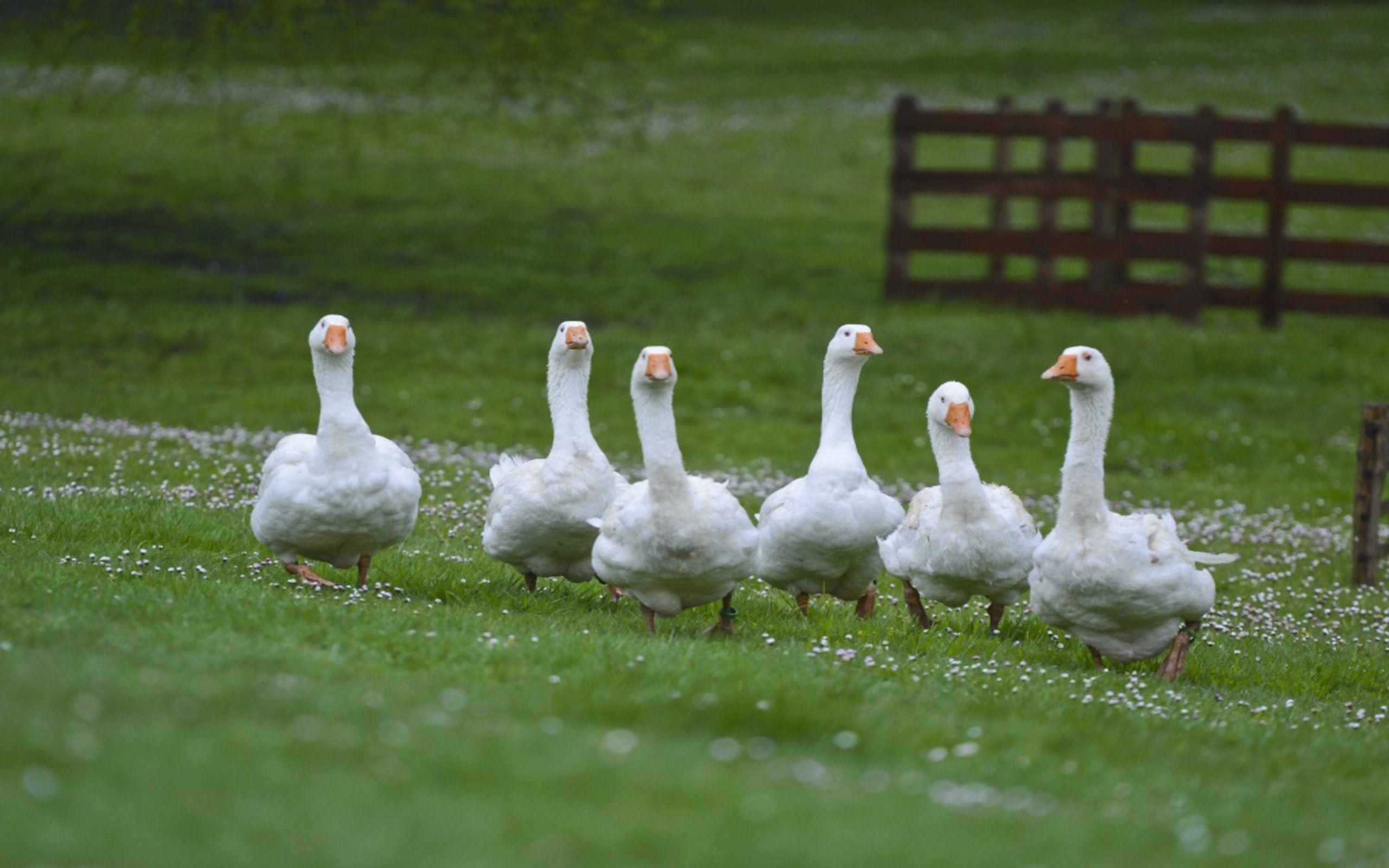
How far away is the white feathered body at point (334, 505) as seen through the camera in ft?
28.6

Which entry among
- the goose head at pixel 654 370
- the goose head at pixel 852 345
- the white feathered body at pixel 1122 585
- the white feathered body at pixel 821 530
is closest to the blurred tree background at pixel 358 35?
the goose head at pixel 852 345

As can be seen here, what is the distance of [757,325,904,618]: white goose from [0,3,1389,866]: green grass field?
14.2 inches

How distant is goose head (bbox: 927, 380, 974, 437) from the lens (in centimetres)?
891

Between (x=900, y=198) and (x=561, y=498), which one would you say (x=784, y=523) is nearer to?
(x=561, y=498)

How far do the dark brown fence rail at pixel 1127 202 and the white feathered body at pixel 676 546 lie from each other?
47.3ft

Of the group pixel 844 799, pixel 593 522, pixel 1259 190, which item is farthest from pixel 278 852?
pixel 1259 190

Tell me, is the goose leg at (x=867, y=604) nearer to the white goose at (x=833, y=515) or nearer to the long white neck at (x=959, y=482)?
the white goose at (x=833, y=515)

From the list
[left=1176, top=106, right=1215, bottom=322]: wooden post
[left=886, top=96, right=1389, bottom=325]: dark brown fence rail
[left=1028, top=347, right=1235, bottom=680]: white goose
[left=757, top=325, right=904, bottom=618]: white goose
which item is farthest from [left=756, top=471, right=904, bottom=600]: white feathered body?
[left=1176, top=106, right=1215, bottom=322]: wooden post

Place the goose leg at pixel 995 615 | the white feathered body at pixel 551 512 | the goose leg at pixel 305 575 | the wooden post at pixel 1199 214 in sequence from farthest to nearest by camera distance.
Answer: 1. the wooden post at pixel 1199 214
2. the goose leg at pixel 995 615
3. the white feathered body at pixel 551 512
4. the goose leg at pixel 305 575

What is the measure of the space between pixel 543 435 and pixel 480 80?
9320 mm

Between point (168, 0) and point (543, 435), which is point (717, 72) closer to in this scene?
point (168, 0)

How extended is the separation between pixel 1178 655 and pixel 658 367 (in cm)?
351

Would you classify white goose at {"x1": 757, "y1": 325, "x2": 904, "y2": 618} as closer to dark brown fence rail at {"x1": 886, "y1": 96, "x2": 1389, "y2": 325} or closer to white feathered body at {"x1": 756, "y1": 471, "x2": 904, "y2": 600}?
white feathered body at {"x1": 756, "y1": 471, "x2": 904, "y2": 600}

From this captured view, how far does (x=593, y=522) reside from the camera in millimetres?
8820
